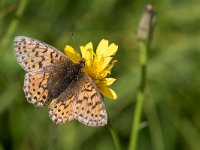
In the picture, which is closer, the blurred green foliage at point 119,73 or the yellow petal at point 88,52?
the yellow petal at point 88,52

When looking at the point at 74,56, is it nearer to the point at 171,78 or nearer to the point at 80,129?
the point at 80,129

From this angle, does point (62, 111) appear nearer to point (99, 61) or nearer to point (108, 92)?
point (108, 92)

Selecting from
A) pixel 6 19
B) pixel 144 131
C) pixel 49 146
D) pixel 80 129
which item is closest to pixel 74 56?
pixel 49 146

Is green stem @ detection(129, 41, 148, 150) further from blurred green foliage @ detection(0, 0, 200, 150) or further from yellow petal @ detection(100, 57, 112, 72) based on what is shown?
blurred green foliage @ detection(0, 0, 200, 150)

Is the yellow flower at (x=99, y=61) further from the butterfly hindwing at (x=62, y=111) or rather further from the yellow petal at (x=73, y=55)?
the butterfly hindwing at (x=62, y=111)

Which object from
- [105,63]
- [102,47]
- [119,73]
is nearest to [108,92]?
[105,63]

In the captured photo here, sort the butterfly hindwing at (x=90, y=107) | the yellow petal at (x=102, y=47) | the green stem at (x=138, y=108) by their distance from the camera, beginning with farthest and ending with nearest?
the yellow petal at (x=102, y=47) < the green stem at (x=138, y=108) < the butterfly hindwing at (x=90, y=107)

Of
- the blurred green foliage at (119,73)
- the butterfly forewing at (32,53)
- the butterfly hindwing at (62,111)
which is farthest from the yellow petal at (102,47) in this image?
the blurred green foliage at (119,73)
